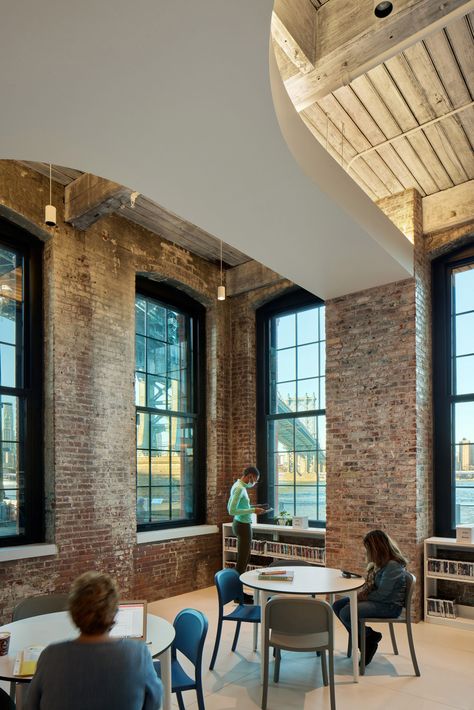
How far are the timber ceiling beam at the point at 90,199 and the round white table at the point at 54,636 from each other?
4.09 m

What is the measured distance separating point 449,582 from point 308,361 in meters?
3.37

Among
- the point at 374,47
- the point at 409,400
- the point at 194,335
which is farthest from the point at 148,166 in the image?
the point at 194,335

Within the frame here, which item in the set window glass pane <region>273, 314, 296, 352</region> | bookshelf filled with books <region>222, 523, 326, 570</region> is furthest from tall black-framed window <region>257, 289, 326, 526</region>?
bookshelf filled with books <region>222, 523, 326, 570</region>

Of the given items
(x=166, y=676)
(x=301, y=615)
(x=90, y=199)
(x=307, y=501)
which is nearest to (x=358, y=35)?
(x=90, y=199)

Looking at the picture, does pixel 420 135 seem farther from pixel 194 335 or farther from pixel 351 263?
pixel 194 335

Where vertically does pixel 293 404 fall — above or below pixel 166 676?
above

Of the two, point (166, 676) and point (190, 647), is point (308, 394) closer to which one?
point (190, 647)

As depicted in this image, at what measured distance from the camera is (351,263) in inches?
233

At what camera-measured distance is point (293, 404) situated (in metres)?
8.04

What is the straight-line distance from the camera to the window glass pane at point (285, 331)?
323 inches

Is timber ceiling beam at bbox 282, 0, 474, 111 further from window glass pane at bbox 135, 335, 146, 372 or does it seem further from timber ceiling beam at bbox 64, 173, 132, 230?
window glass pane at bbox 135, 335, 146, 372

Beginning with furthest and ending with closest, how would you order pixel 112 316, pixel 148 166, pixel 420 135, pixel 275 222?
pixel 112 316
pixel 420 135
pixel 275 222
pixel 148 166

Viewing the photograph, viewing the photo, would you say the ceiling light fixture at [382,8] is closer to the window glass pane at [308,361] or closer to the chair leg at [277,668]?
the window glass pane at [308,361]

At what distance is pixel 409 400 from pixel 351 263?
175cm
